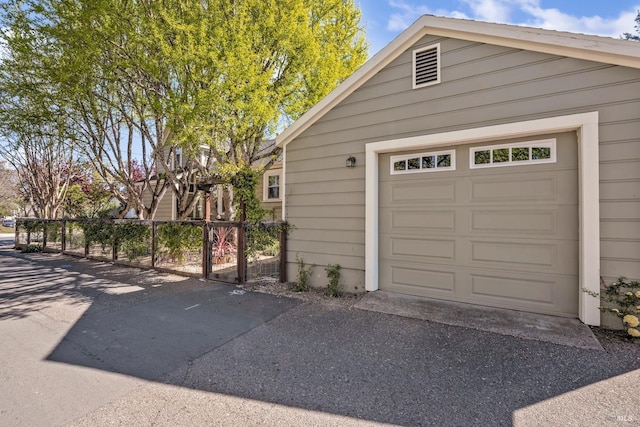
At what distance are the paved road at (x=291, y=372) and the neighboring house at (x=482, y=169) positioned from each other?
3.13 feet

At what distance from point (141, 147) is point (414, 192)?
8800mm

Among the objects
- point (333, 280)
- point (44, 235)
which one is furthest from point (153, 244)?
point (44, 235)

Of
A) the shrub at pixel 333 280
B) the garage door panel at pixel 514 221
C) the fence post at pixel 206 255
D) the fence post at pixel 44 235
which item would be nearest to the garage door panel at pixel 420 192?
the garage door panel at pixel 514 221

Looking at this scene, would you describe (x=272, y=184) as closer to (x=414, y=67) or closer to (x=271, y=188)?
(x=271, y=188)

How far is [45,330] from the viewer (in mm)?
3781

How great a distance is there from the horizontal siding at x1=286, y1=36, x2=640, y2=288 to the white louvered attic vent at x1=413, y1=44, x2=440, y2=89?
0.29 ft

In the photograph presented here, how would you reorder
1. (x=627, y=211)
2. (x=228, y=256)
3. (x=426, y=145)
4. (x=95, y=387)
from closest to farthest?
(x=95, y=387) < (x=627, y=211) < (x=426, y=145) < (x=228, y=256)

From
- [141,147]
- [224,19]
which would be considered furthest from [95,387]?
[141,147]

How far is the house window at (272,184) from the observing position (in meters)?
12.0

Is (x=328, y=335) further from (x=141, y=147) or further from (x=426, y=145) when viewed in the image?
(x=141, y=147)

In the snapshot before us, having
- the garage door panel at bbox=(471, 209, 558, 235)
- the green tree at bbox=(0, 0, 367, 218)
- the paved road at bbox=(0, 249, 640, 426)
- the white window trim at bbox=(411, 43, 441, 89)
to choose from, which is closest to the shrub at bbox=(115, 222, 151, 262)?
the green tree at bbox=(0, 0, 367, 218)

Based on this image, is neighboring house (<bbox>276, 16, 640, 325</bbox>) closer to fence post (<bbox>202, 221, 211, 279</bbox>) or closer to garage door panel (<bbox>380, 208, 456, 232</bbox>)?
garage door panel (<bbox>380, 208, 456, 232</bbox>)

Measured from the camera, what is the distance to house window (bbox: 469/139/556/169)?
3.93 metres

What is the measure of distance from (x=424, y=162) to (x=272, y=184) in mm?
8240
